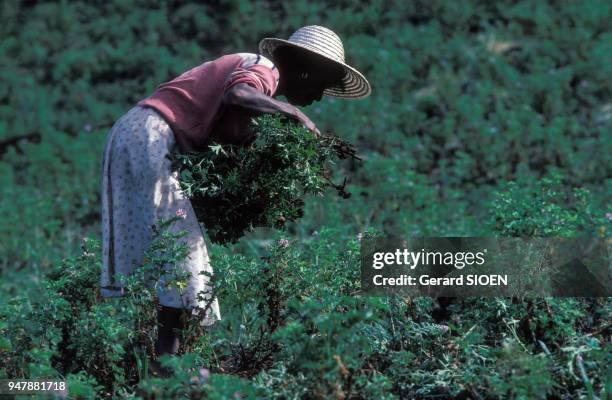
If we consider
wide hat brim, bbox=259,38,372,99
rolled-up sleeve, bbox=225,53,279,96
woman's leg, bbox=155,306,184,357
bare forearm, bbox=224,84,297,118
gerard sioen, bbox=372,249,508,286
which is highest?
wide hat brim, bbox=259,38,372,99

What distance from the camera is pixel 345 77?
407 centimetres

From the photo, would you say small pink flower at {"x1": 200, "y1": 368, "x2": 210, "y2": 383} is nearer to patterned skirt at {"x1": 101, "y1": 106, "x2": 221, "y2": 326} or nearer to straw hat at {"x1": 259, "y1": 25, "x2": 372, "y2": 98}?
patterned skirt at {"x1": 101, "y1": 106, "x2": 221, "y2": 326}

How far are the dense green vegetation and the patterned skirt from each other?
0.42 ft

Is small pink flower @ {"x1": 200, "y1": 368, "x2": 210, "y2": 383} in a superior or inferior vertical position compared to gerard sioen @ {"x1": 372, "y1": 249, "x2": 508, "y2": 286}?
inferior

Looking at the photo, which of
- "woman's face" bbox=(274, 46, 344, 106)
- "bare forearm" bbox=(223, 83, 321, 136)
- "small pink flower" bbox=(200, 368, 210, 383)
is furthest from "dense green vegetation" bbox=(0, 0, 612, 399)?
"woman's face" bbox=(274, 46, 344, 106)

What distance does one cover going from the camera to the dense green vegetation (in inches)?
125

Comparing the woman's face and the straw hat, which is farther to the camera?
the woman's face

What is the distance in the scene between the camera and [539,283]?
3.59 m

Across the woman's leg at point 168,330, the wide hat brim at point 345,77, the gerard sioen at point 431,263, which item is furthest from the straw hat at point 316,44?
the woman's leg at point 168,330

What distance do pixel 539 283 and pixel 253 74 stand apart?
61.6 inches

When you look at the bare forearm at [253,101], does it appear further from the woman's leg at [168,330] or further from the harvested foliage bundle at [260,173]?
the woman's leg at [168,330]

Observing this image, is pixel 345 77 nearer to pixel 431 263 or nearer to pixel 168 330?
pixel 431 263

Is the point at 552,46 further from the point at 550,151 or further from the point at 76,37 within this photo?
the point at 76,37

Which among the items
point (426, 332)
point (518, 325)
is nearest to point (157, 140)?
point (426, 332)
